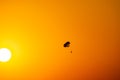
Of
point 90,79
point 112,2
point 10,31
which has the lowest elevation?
point 90,79

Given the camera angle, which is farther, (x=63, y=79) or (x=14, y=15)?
(x=63, y=79)

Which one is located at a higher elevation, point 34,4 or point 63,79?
point 34,4

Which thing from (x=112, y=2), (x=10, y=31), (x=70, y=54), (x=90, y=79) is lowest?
(x=90, y=79)

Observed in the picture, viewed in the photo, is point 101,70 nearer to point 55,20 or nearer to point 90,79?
point 90,79

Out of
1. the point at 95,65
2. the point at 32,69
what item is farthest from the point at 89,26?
the point at 32,69

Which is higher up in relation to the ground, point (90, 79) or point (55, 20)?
point (55, 20)

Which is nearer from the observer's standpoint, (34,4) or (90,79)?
(34,4)

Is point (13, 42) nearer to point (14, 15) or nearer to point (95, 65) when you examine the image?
point (14, 15)

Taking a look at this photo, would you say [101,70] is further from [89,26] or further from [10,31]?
[10,31]

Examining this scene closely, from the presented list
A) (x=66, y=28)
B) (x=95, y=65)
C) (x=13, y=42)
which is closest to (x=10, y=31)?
(x=13, y=42)
